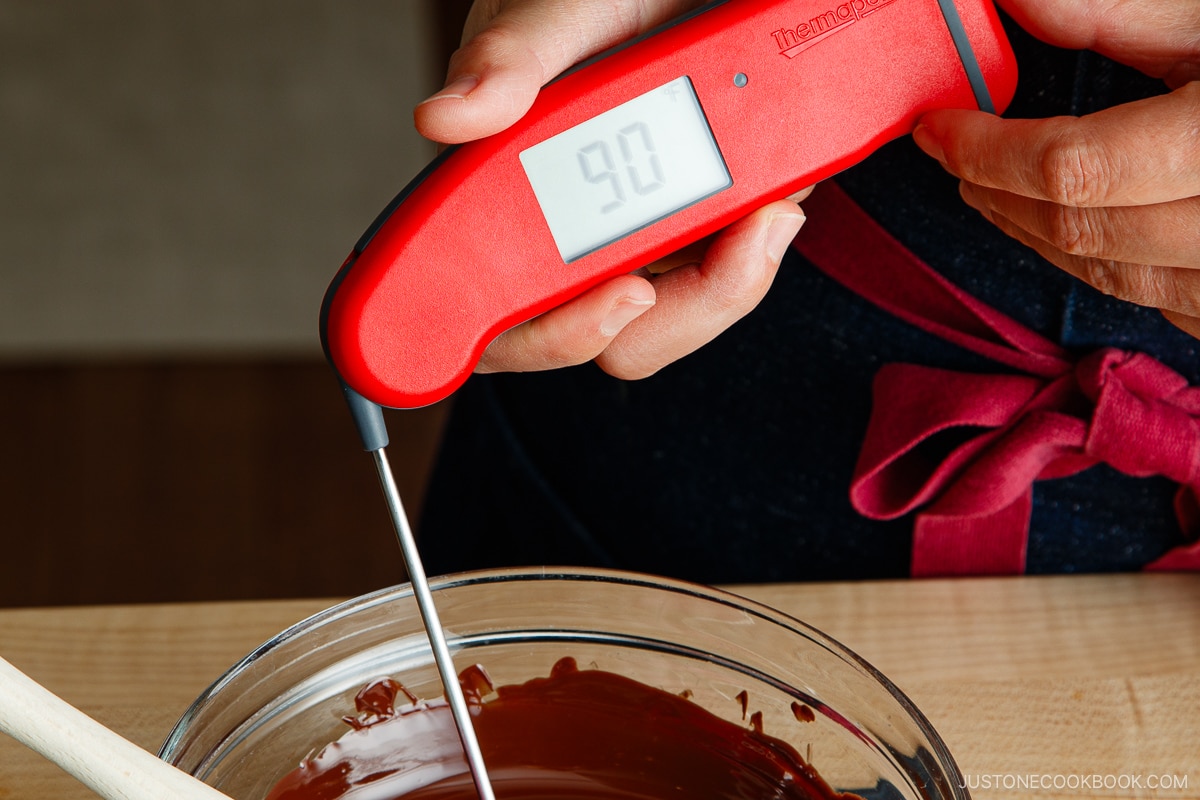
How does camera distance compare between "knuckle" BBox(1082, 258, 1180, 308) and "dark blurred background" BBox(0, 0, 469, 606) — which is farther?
"dark blurred background" BBox(0, 0, 469, 606)

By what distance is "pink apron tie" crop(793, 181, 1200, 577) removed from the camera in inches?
25.4

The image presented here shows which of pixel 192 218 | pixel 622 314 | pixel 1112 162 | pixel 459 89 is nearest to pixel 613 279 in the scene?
pixel 622 314

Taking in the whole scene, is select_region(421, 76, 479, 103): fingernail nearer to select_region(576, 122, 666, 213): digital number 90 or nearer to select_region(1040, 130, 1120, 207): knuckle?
select_region(576, 122, 666, 213): digital number 90

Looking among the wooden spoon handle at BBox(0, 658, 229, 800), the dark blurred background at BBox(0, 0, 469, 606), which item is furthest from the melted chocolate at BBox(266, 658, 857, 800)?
the dark blurred background at BBox(0, 0, 469, 606)

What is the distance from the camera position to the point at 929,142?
1.78 ft

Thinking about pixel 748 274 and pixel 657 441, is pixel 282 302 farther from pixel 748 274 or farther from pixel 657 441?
pixel 748 274

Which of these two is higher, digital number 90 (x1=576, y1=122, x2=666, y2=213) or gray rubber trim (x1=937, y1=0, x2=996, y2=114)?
gray rubber trim (x1=937, y1=0, x2=996, y2=114)

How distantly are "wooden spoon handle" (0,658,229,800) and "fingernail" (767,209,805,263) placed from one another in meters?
0.35

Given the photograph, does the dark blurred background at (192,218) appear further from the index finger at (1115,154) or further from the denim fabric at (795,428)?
the index finger at (1115,154)

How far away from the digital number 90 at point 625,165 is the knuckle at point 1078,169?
169 millimetres

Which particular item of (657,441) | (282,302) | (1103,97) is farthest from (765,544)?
(282,302)

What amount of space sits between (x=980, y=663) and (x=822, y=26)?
1.13 feet

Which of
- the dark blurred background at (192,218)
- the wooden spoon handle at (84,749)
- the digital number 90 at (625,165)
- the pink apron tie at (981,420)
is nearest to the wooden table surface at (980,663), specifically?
the pink apron tie at (981,420)

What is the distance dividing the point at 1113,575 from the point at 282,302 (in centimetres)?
218
